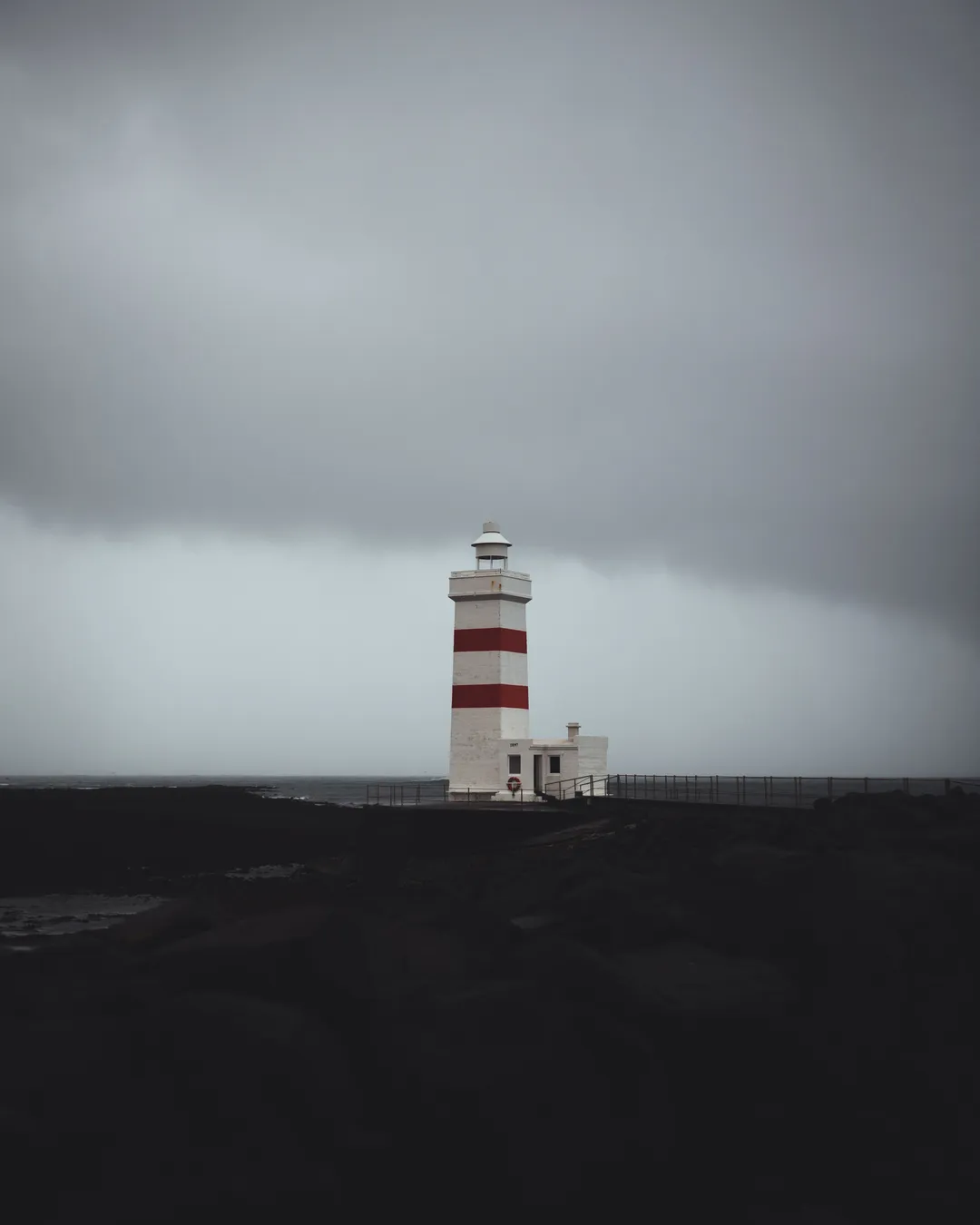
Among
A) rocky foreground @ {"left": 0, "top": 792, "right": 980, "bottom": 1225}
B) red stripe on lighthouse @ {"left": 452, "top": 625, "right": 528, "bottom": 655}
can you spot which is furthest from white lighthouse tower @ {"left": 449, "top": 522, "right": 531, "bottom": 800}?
rocky foreground @ {"left": 0, "top": 792, "right": 980, "bottom": 1225}

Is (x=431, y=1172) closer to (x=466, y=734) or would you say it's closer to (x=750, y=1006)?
(x=750, y=1006)

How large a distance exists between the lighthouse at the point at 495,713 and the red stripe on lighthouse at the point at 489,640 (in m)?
0.02

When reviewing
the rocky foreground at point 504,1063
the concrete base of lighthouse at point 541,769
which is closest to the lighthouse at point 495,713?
the concrete base of lighthouse at point 541,769

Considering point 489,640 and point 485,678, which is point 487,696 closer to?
point 485,678

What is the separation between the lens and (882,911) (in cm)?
632

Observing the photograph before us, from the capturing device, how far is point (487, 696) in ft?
82.9

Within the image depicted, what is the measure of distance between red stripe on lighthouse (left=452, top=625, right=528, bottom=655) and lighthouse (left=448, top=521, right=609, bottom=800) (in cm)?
2

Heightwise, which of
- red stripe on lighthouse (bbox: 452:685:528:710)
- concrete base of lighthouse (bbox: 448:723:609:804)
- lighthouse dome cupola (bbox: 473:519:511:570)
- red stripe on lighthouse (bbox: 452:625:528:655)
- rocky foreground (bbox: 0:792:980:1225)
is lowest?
rocky foreground (bbox: 0:792:980:1225)

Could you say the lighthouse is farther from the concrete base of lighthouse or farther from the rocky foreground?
the rocky foreground

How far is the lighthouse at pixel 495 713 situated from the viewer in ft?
82.4

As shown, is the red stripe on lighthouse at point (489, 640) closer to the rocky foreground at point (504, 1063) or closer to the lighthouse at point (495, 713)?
the lighthouse at point (495, 713)

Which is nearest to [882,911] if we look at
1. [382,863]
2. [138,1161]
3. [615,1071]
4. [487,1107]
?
[615,1071]

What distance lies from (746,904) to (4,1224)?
4284mm

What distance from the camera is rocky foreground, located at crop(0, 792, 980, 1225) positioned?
369 cm
